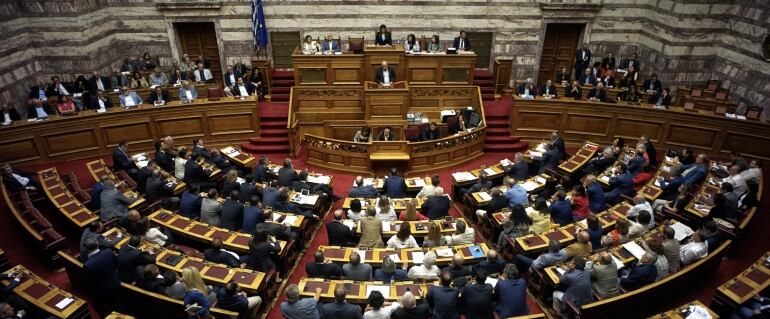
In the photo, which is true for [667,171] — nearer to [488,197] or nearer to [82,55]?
[488,197]

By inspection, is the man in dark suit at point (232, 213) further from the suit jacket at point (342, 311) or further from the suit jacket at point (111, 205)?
the suit jacket at point (342, 311)

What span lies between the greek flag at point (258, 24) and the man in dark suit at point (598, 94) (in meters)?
10.6

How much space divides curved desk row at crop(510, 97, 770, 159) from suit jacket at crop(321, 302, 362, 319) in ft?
30.2

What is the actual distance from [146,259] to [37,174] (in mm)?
5130

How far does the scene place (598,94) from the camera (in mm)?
13320

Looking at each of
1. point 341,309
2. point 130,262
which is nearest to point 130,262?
point 130,262

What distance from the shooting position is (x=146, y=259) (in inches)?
271

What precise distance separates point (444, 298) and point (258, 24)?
12.1 m

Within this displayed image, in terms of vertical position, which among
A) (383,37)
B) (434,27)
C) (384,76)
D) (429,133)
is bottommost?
(429,133)

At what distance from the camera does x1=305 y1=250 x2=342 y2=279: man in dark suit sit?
696 centimetres

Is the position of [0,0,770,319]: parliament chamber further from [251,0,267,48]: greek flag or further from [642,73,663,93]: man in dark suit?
[642,73,663,93]: man in dark suit

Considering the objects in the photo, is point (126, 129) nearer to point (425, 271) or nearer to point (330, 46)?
point (330, 46)

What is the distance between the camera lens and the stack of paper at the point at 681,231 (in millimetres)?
7762

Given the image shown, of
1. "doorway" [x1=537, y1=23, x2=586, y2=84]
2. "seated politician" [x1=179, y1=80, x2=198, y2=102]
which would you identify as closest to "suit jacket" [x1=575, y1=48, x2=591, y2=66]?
"doorway" [x1=537, y1=23, x2=586, y2=84]
